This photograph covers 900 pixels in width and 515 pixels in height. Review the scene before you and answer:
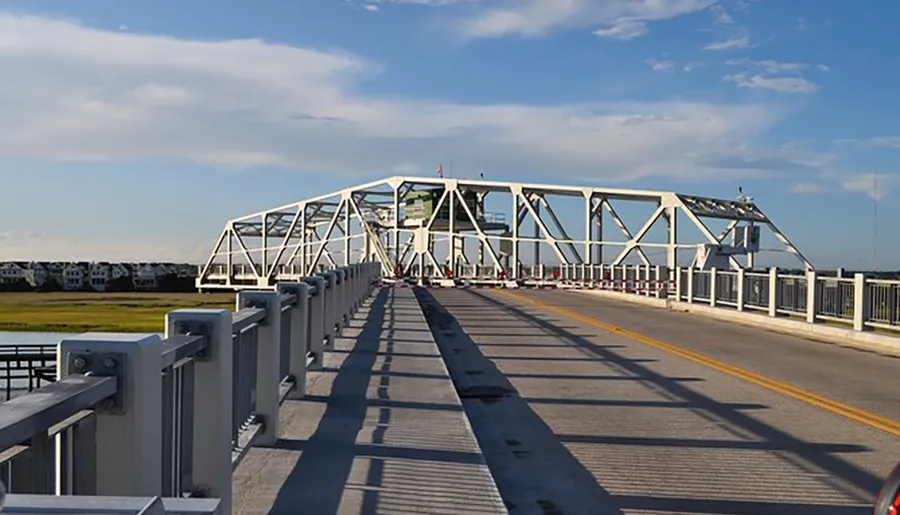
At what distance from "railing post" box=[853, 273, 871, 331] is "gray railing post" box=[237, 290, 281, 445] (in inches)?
678

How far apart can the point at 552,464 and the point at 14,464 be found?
571cm

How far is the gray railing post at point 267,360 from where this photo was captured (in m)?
7.07

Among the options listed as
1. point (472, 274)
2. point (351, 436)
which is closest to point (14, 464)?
point (351, 436)

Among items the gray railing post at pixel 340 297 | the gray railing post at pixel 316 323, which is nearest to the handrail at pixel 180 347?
the gray railing post at pixel 316 323

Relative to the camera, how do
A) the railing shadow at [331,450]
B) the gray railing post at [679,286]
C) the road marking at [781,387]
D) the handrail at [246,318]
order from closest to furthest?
the railing shadow at [331,450] → the handrail at [246,318] → the road marking at [781,387] → the gray railing post at [679,286]

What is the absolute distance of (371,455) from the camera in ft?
23.0

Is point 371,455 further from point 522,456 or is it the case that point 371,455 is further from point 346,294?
point 346,294

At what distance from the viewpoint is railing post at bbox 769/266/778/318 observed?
→ 25.3 m

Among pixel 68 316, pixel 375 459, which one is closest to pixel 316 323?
pixel 375 459

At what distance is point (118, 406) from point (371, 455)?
3.81 m

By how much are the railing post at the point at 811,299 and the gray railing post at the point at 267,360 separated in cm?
1907

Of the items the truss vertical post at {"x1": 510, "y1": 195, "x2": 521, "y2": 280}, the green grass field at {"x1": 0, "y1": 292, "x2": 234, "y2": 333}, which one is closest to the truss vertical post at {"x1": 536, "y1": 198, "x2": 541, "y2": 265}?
the truss vertical post at {"x1": 510, "y1": 195, "x2": 521, "y2": 280}

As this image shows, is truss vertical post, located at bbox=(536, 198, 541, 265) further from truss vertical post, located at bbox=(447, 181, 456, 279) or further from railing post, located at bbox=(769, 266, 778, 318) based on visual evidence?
railing post, located at bbox=(769, 266, 778, 318)

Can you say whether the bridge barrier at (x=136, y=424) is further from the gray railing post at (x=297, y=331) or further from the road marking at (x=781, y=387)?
the road marking at (x=781, y=387)
